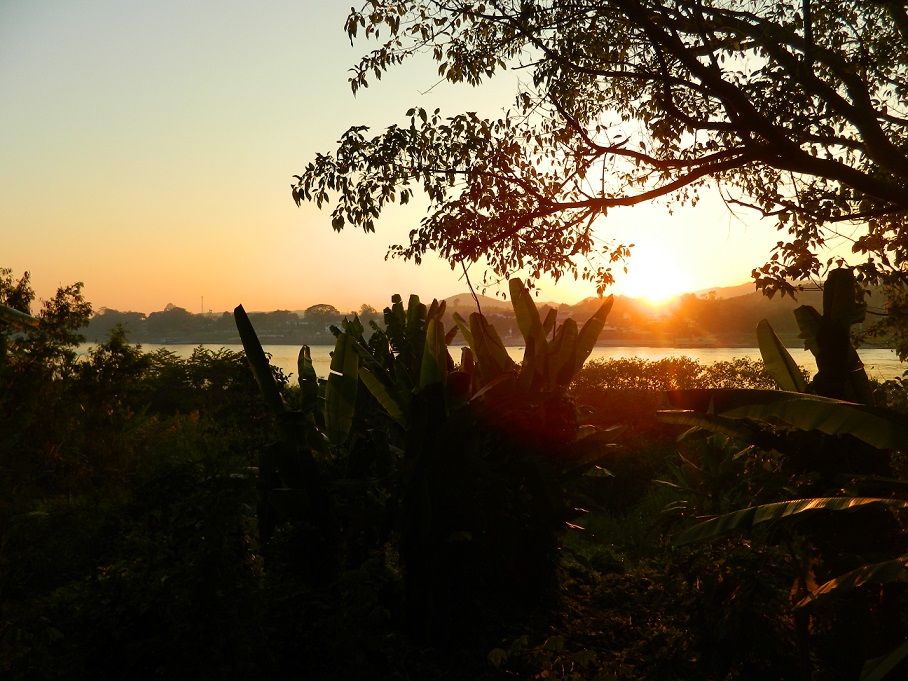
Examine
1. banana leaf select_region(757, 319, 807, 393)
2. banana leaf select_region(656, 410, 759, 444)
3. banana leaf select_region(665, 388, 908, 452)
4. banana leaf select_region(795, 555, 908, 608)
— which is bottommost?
banana leaf select_region(795, 555, 908, 608)

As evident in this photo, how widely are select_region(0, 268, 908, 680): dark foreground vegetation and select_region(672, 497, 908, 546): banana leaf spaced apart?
0.03 metres

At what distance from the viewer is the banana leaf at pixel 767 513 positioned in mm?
3469

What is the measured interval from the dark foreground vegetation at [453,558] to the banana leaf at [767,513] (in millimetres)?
33

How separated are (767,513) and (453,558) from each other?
2.05 metres

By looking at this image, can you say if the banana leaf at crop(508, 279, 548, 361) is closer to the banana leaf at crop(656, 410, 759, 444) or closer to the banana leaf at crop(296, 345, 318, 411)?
the banana leaf at crop(656, 410, 759, 444)

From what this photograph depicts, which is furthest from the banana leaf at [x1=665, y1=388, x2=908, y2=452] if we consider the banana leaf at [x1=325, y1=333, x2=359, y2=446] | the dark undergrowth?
the banana leaf at [x1=325, y1=333, x2=359, y2=446]

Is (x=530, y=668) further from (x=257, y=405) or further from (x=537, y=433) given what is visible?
(x=257, y=405)

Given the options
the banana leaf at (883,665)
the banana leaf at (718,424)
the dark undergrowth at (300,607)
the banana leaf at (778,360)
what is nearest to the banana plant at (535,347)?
the banana leaf at (718,424)

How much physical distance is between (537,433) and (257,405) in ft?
16.4

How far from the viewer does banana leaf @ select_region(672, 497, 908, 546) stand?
11.4ft

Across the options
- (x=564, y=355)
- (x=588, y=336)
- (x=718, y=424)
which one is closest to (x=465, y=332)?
(x=564, y=355)

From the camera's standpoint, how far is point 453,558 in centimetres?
454

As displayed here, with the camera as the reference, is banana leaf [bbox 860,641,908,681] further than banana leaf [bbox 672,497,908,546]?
No

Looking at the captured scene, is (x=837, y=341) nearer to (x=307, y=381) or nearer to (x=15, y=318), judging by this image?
(x=307, y=381)
